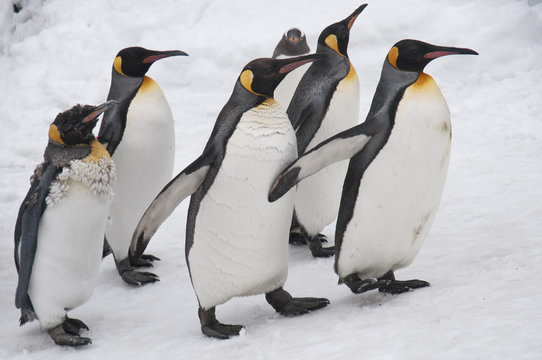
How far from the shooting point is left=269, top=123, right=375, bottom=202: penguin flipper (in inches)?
97.3

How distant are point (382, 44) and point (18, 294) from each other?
4.83 meters

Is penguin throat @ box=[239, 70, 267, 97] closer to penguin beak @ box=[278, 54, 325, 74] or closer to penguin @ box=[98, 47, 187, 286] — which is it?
penguin beak @ box=[278, 54, 325, 74]

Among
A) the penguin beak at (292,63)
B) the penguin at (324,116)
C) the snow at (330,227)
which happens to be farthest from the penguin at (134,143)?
the penguin beak at (292,63)

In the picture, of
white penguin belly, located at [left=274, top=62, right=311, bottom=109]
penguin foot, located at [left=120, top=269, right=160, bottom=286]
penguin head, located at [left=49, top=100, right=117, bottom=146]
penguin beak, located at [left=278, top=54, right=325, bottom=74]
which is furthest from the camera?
white penguin belly, located at [left=274, top=62, right=311, bottom=109]

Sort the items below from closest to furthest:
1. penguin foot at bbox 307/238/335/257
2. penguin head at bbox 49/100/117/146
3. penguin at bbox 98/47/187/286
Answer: penguin head at bbox 49/100/117/146
penguin at bbox 98/47/187/286
penguin foot at bbox 307/238/335/257

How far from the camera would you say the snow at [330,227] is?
2307mm

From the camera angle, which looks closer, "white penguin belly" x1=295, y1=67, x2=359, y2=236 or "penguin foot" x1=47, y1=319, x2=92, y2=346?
"penguin foot" x1=47, y1=319, x2=92, y2=346

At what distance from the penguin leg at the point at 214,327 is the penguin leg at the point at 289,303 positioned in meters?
0.21

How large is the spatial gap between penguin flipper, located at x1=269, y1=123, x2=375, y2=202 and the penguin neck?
13 cm

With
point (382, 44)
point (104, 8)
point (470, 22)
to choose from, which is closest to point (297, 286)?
point (382, 44)

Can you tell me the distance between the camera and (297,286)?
325 centimetres

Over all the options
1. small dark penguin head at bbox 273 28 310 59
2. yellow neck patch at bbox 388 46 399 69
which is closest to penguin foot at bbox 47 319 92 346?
yellow neck patch at bbox 388 46 399 69

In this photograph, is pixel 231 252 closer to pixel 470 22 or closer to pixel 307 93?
pixel 307 93

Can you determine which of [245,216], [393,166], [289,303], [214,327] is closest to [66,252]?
[214,327]
